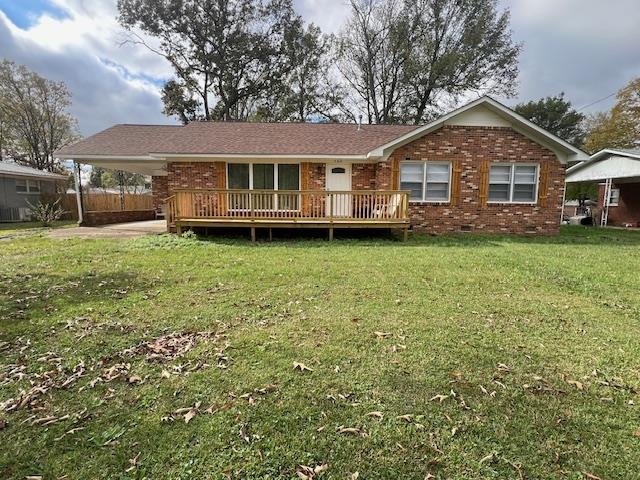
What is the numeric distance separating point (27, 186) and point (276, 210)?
60.3 ft

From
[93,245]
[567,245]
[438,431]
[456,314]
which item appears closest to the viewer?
[438,431]

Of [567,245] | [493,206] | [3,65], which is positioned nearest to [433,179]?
[493,206]

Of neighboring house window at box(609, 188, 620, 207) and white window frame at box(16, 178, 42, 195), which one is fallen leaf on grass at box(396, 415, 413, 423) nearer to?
neighboring house window at box(609, 188, 620, 207)

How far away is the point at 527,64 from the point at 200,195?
87.5ft

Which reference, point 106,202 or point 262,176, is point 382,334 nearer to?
point 262,176

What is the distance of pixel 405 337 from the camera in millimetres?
3775

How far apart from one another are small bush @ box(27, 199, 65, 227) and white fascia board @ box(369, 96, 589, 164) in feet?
50.1

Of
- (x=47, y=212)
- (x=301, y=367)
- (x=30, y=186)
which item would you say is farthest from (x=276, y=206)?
(x=30, y=186)

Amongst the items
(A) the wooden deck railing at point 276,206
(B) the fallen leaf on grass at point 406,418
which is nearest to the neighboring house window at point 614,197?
(A) the wooden deck railing at point 276,206

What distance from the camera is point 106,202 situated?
1706cm

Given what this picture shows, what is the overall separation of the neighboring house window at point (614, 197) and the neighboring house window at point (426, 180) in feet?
47.2

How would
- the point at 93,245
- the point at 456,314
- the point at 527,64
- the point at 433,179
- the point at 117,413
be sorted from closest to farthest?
the point at 117,413 → the point at 456,314 → the point at 93,245 → the point at 433,179 → the point at 527,64

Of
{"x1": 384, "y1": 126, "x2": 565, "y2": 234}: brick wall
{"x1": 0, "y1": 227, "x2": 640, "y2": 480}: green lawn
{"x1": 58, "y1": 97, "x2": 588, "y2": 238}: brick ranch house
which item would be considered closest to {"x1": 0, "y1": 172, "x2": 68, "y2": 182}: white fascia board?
{"x1": 58, "y1": 97, "x2": 588, "y2": 238}: brick ranch house

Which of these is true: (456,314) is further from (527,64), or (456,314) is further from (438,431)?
(527,64)
